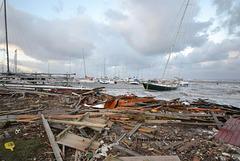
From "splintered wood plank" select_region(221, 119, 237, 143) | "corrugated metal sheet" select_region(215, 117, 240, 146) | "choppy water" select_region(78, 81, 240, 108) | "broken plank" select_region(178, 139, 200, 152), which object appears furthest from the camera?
"choppy water" select_region(78, 81, 240, 108)

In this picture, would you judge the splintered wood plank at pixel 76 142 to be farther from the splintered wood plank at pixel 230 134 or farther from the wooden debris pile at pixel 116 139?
the splintered wood plank at pixel 230 134

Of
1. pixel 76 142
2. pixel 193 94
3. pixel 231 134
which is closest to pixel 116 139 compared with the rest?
pixel 76 142

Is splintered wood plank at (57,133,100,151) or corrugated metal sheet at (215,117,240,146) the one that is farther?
corrugated metal sheet at (215,117,240,146)

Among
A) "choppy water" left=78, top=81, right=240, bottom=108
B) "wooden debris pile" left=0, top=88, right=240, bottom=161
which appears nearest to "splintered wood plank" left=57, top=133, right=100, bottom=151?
"wooden debris pile" left=0, top=88, right=240, bottom=161

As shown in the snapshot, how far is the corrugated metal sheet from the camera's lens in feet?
13.7

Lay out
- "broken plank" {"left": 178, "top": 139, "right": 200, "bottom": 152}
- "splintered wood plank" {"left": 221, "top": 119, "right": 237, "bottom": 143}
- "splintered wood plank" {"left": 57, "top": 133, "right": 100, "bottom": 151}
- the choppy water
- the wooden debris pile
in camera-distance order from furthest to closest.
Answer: the choppy water, "splintered wood plank" {"left": 221, "top": 119, "right": 237, "bottom": 143}, "broken plank" {"left": 178, "top": 139, "right": 200, "bottom": 152}, "splintered wood plank" {"left": 57, "top": 133, "right": 100, "bottom": 151}, the wooden debris pile

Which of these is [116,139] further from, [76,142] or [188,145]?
[188,145]

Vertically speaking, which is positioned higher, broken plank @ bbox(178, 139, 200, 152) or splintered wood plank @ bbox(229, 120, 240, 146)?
splintered wood plank @ bbox(229, 120, 240, 146)

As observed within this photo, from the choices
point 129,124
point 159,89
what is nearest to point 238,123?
point 129,124

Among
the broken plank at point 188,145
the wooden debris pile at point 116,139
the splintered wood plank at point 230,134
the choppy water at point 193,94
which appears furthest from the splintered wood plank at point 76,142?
the choppy water at point 193,94

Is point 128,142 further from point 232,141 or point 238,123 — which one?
point 238,123

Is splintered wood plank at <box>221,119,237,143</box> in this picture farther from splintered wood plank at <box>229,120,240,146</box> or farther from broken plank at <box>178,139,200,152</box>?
broken plank at <box>178,139,200,152</box>

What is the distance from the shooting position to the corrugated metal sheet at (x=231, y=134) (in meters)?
4.19

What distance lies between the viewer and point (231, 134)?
454 cm
